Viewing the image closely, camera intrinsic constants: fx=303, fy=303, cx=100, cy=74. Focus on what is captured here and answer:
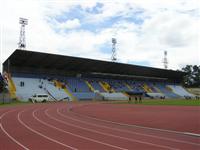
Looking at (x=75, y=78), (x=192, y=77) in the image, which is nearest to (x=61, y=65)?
(x=75, y=78)

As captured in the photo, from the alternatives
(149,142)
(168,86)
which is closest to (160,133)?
(149,142)


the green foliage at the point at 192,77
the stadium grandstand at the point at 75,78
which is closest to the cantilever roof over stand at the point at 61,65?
the stadium grandstand at the point at 75,78

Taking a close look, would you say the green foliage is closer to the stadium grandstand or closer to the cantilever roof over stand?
the stadium grandstand

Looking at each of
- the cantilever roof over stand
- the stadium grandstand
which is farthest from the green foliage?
the cantilever roof over stand

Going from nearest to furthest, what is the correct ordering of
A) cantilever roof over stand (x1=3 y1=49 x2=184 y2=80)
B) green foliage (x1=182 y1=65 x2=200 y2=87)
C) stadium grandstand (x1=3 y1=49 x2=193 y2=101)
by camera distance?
1. stadium grandstand (x1=3 y1=49 x2=193 y2=101)
2. cantilever roof over stand (x1=3 y1=49 x2=184 y2=80)
3. green foliage (x1=182 y1=65 x2=200 y2=87)

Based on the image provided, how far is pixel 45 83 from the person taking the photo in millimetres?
58844

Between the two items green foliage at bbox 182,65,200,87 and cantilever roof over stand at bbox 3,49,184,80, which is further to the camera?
green foliage at bbox 182,65,200,87

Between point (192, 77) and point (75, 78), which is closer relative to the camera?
point (75, 78)

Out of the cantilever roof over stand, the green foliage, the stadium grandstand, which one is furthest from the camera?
the green foliage

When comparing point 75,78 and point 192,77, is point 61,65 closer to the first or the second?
point 75,78

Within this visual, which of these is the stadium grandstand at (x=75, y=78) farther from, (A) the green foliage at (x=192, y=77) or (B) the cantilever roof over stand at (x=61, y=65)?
(A) the green foliage at (x=192, y=77)

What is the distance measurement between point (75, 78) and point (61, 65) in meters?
5.56

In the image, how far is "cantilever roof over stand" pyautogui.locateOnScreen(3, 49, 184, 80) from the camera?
55800 millimetres

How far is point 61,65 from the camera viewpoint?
62.5 meters
